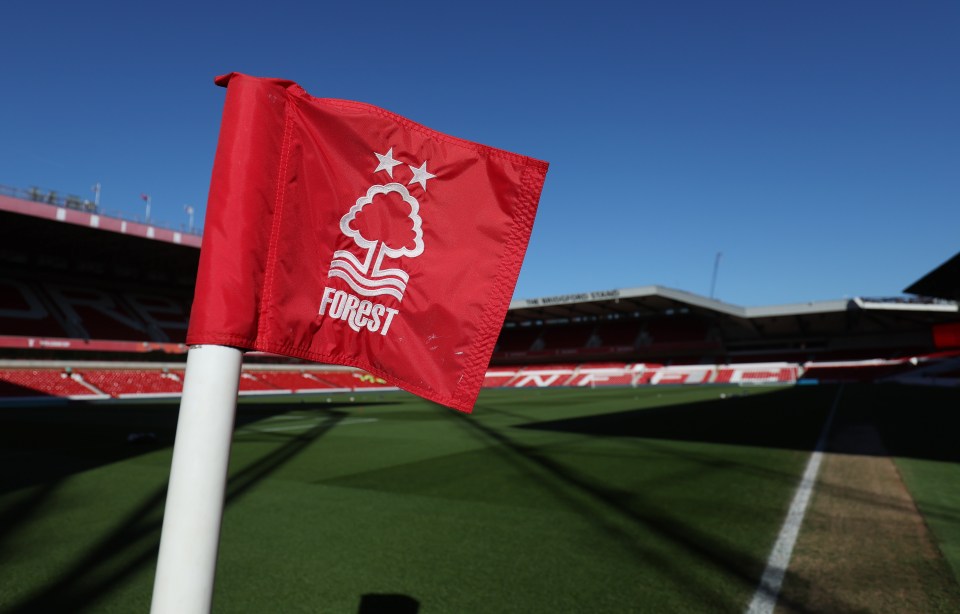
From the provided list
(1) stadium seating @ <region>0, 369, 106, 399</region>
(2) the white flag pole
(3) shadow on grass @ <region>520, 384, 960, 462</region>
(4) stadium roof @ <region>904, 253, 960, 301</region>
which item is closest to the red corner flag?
(2) the white flag pole

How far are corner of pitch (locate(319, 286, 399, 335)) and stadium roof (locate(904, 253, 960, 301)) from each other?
45.9m

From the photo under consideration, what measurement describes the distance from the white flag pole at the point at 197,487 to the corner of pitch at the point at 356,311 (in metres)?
0.38

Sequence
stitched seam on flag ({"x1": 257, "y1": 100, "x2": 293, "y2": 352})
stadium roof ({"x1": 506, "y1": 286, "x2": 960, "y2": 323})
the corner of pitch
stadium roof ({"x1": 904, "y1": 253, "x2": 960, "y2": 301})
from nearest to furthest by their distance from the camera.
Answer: stitched seam on flag ({"x1": 257, "y1": 100, "x2": 293, "y2": 352}) → the corner of pitch → stadium roof ({"x1": 904, "y1": 253, "x2": 960, "y2": 301}) → stadium roof ({"x1": 506, "y1": 286, "x2": 960, "y2": 323})

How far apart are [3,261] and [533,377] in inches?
1597

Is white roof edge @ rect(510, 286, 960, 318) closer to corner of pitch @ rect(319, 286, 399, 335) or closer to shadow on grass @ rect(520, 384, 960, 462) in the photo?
shadow on grass @ rect(520, 384, 960, 462)

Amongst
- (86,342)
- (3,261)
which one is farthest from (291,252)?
(3,261)

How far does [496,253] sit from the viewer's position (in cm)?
176

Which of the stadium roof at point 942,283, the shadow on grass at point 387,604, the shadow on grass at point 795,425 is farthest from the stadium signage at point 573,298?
the shadow on grass at point 387,604

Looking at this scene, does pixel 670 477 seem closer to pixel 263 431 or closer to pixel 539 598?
pixel 539 598

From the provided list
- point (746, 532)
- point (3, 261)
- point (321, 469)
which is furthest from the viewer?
point (3, 261)

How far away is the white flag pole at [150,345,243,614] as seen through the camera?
1204 millimetres

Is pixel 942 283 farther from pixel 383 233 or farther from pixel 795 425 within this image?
pixel 383 233

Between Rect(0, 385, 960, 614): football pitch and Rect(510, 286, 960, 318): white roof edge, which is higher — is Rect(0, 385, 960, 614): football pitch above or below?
below

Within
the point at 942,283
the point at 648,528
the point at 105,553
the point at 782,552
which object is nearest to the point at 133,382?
the point at 105,553
